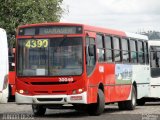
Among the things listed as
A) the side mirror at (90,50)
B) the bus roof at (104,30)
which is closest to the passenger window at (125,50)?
the bus roof at (104,30)

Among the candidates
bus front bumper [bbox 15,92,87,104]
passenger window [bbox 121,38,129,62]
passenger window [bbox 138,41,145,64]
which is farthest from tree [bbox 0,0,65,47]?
bus front bumper [bbox 15,92,87,104]

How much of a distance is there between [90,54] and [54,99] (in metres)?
1.78

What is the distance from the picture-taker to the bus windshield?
21.4 meters

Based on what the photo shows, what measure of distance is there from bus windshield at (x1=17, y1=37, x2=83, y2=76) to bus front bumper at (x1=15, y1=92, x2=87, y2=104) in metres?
0.67

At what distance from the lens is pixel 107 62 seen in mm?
23641

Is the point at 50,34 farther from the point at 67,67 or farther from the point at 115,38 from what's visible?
the point at 115,38

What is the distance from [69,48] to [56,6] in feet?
121

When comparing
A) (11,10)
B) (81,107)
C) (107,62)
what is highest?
(11,10)

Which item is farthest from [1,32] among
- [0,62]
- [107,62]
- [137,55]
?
[137,55]

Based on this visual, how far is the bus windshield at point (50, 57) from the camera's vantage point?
21.4 meters

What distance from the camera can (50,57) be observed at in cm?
2161

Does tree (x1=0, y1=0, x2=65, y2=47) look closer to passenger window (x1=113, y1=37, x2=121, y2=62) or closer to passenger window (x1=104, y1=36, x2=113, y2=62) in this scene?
passenger window (x1=113, y1=37, x2=121, y2=62)

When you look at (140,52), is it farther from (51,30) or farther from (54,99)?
A: (54,99)

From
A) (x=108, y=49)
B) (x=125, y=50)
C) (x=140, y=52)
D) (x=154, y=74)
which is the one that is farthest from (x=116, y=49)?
(x=154, y=74)
